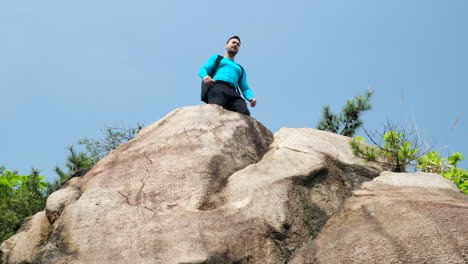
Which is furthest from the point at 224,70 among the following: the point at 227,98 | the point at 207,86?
the point at 227,98

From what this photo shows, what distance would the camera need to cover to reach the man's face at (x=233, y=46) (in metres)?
7.53

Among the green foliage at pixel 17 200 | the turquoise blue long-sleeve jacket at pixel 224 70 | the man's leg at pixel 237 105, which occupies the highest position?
the turquoise blue long-sleeve jacket at pixel 224 70

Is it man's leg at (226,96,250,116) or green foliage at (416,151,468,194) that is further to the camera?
man's leg at (226,96,250,116)

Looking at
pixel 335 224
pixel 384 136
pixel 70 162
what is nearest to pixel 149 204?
pixel 335 224

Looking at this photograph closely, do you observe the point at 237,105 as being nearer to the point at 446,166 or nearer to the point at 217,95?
the point at 217,95

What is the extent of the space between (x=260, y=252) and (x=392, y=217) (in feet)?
3.98

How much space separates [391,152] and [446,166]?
1450 mm

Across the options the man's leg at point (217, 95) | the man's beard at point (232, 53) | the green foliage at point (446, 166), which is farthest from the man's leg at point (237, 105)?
the green foliage at point (446, 166)

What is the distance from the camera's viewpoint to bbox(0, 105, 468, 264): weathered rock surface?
376 centimetres

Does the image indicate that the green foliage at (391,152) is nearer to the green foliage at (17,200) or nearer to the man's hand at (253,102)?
the man's hand at (253,102)

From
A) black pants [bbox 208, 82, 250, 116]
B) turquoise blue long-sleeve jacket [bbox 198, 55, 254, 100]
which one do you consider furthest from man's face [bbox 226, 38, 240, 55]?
black pants [bbox 208, 82, 250, 116]

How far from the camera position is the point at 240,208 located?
169 inches

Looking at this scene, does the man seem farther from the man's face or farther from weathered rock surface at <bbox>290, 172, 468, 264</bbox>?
weathered rock surface at <bbox>290, 172, 468, 264</bbox>

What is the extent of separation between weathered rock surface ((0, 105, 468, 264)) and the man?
1.31m
